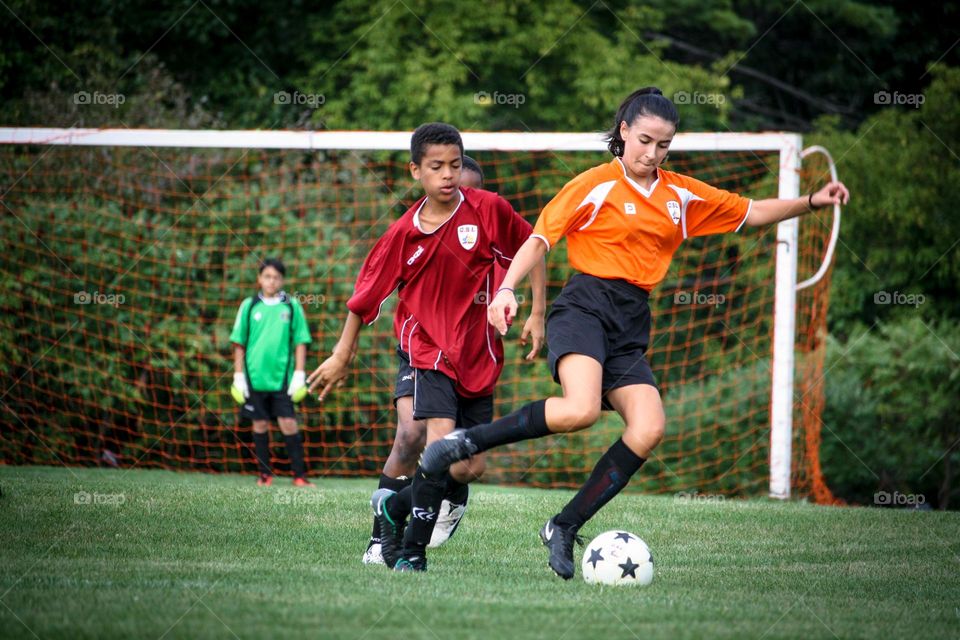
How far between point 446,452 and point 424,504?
1.06 feet

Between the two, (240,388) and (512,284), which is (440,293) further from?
(240,388)

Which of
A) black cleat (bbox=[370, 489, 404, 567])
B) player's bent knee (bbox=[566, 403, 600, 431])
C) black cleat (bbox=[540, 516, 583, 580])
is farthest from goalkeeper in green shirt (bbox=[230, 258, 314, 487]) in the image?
player's bent knee (bbox=[566, 403, 600, 431])

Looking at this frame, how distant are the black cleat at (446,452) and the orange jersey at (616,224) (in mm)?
921

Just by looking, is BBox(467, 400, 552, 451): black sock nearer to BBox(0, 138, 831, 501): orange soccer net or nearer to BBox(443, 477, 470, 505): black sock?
BBox(443, 477, 470, 505): black sock

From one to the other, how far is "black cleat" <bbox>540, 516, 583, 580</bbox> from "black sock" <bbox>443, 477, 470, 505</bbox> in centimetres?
51

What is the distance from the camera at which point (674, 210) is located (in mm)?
5109

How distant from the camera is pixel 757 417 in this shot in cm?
1134

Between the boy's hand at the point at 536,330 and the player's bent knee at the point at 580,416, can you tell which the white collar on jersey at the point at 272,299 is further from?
the player's bent knee at the point at 580,416

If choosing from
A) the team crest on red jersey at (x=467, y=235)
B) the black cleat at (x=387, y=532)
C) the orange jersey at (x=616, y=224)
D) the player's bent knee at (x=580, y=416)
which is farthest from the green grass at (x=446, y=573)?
the team crest on red jersey at (x=467, y=235)

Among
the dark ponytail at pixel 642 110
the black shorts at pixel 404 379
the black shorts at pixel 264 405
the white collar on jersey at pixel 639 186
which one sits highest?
the dark ponytail at pixel 642 110

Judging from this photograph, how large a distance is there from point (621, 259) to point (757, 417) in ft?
22.4

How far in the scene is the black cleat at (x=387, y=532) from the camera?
5.16 metres

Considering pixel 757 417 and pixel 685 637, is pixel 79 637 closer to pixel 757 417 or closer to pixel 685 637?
pixel 685 637

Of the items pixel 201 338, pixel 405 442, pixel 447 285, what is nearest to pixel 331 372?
pixel 405 442
